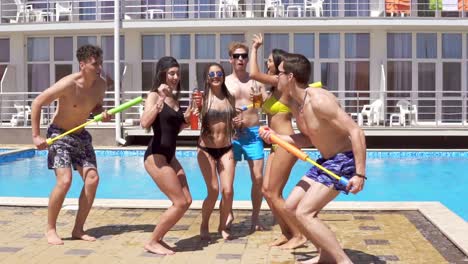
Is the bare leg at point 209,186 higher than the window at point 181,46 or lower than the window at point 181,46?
lower

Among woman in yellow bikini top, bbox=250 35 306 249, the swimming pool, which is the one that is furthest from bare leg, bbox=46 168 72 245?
the swimming pool

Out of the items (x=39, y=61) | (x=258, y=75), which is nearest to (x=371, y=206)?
(x=258, y=75)

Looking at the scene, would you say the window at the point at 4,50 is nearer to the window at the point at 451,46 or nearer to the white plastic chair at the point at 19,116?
the white plastic chair at the point at 19,116

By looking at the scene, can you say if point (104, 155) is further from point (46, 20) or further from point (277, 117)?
point (277, 117)

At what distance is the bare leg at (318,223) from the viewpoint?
4.14 meters

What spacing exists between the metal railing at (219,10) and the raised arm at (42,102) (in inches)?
490

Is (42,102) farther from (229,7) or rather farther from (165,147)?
(229,7)

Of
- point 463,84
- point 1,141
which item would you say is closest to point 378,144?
point 463,84

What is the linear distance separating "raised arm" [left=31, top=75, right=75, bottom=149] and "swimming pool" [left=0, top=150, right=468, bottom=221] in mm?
4802

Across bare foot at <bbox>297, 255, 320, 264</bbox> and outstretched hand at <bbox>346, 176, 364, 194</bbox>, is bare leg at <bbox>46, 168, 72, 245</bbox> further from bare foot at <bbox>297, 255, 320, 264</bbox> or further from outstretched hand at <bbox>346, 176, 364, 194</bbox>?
outstretched hand at <bbox>346, 176, 364, 194</bbox>

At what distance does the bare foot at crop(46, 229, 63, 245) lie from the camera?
5.20m

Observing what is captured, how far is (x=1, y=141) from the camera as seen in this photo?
16672mm

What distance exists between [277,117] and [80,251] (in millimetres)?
1866

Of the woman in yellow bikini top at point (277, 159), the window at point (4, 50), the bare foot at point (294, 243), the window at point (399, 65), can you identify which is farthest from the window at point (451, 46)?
the bare foot at point (294, 243)
